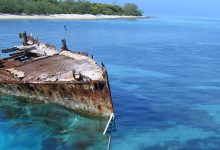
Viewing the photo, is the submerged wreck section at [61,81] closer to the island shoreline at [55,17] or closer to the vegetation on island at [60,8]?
the island shoreline at [55,17]

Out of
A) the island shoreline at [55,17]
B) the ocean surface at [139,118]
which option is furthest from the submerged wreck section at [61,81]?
the island shoreline at [55,17]

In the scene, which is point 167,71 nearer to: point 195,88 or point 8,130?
point 195,88

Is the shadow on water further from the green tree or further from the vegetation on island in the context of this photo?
the green tree

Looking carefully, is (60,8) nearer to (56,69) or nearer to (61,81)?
(56,69)

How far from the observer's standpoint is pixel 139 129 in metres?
20.4

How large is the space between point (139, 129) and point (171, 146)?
270cm

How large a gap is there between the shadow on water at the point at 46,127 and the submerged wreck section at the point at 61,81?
22.9 inches

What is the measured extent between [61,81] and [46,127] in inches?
102

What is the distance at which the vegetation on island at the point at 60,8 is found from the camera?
109750mm

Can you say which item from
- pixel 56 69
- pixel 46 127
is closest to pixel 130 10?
pixel 56 69

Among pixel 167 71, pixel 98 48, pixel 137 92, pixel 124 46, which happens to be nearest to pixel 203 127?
pixel 137 92

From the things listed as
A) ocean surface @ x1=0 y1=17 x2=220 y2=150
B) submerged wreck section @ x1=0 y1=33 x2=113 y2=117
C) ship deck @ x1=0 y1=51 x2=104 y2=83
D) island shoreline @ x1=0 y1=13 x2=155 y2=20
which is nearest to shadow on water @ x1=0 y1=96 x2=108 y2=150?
ocean surface @ x1=0 y1=17 x2=220 y2=150

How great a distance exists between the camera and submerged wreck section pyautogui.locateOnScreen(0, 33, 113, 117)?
767 inches

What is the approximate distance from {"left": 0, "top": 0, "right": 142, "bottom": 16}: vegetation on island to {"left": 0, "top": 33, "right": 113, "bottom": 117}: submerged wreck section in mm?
85530
